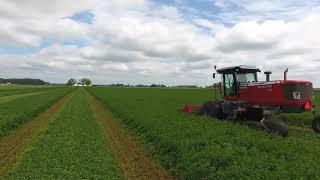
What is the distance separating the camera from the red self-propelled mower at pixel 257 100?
17.6 metres

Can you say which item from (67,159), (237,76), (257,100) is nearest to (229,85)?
(237,76)

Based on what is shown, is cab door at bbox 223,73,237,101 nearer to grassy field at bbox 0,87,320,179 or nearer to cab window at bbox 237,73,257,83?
cab window at bbox 237,73,257,83

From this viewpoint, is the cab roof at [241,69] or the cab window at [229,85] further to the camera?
the cab window at [229,85]

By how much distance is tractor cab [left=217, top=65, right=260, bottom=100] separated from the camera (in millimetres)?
21625

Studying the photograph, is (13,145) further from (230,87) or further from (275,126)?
(230,87)

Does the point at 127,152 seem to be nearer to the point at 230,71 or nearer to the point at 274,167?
the point at 274,167

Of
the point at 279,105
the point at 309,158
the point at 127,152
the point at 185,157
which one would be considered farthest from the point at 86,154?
the point at 279,105

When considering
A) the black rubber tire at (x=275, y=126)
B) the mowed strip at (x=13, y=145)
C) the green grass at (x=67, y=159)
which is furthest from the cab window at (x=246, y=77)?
the mowed strip at (x=13, y=145)

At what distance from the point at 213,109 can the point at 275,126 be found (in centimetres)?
624

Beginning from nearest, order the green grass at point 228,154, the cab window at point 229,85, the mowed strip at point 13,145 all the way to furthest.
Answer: the green grass at point 228,154
the mowed strip at point 13,145
the cab window at point 229,85

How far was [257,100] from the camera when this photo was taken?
19.7 m

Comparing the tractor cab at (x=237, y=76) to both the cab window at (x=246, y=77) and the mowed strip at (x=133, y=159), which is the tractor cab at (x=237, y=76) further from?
the mowed strip at (x=133, y=159)

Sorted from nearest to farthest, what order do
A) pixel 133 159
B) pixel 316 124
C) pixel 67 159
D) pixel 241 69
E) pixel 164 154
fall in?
pixel 67 159 < pixel 133 159 < pixel 164 154 < pixel 316 124 < pixel 241 69

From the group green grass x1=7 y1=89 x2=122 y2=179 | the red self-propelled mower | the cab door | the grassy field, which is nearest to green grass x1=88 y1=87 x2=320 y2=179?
the grassy field
